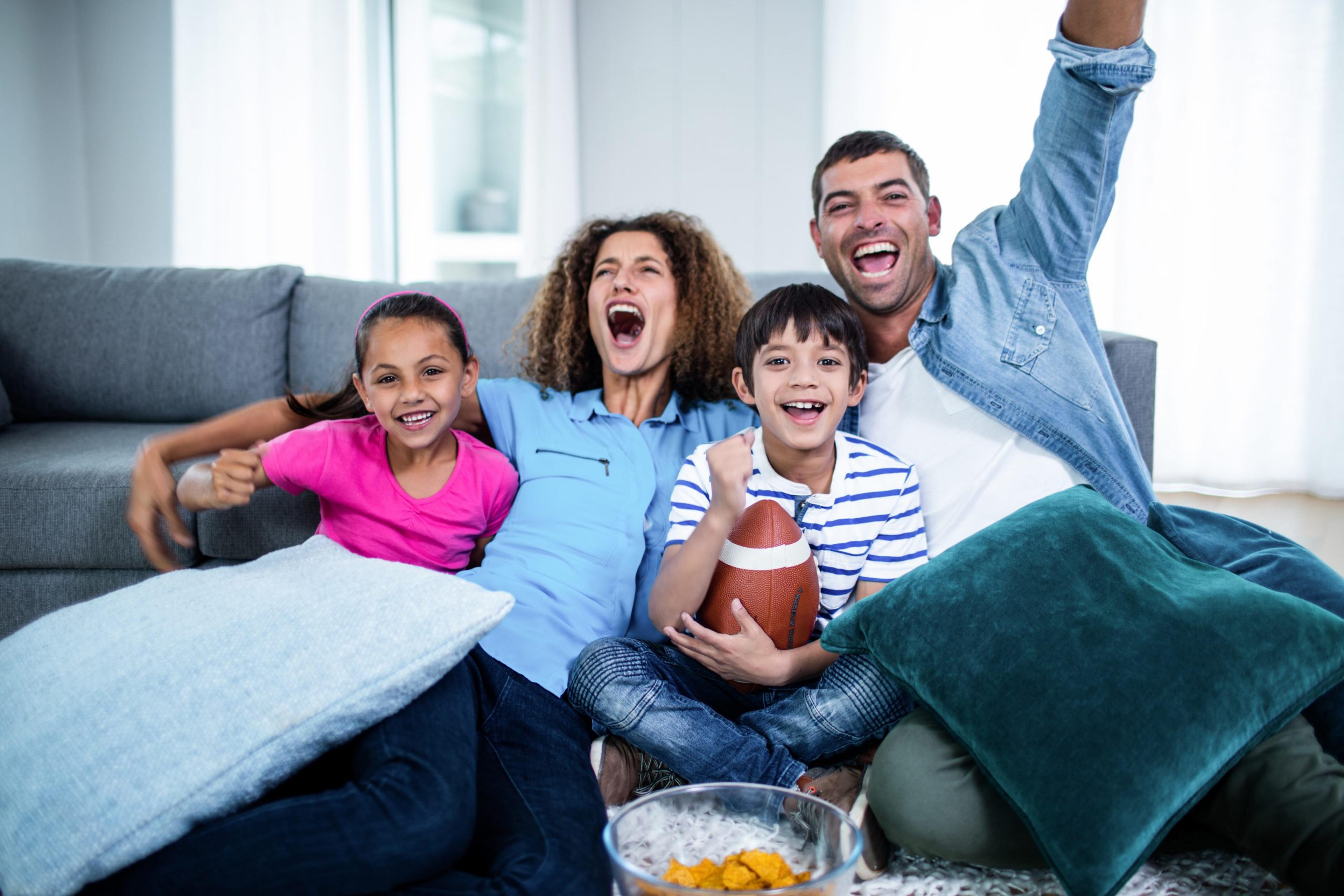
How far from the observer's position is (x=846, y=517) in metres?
1.43

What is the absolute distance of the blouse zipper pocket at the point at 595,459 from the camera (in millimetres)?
1627

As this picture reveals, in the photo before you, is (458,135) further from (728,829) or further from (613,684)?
(728,829)

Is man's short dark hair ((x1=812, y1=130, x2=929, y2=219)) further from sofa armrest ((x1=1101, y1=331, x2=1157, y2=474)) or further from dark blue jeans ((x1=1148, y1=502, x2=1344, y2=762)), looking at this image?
dark blue jeans ((x1=1148, y1=502, x2=1344, y2=762))

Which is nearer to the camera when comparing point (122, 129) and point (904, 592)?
point (904, 592)

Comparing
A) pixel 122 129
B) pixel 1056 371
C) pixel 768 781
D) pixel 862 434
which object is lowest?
pixel 768 781

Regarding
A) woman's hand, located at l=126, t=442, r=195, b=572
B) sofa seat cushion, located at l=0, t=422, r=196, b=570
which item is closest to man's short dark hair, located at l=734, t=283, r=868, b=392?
woman's hand, located at l=126, t=442, r=195, b=572

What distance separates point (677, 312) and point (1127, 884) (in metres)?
1.23

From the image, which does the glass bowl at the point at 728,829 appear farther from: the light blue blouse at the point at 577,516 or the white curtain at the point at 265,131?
the white curtain at the point at 265,131

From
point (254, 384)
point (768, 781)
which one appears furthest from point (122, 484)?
point (768, 781)

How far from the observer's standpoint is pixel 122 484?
75.8 inches

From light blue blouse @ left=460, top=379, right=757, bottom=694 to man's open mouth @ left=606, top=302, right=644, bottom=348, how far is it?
124 mm

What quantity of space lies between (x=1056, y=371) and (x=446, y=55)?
417cm

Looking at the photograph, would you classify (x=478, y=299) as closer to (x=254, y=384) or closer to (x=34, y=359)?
(x=254, y=384)

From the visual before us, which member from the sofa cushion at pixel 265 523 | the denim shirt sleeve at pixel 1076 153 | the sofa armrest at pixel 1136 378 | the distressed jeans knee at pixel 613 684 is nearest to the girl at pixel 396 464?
the sofa cushion at pixel 265 523
